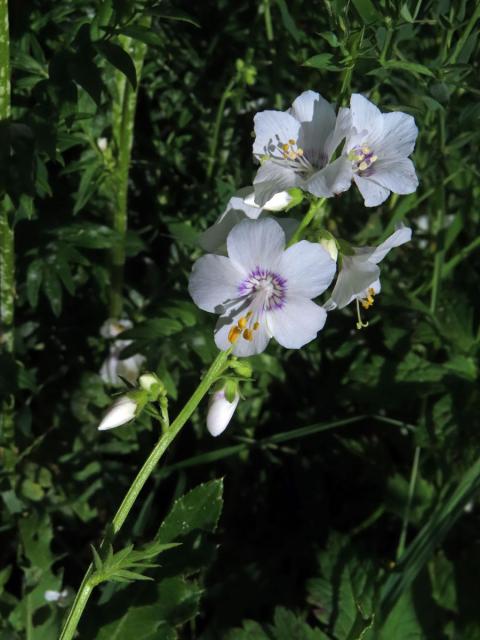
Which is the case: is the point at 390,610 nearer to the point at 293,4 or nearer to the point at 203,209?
the point at 203,209

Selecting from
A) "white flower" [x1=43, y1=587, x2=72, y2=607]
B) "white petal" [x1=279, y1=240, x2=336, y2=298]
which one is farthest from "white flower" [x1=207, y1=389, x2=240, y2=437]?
"white flower" [x1=43, y1=587, x2=72, y2=607]

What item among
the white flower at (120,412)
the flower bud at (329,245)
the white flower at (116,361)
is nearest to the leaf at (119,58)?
the flower bud at (329,245)

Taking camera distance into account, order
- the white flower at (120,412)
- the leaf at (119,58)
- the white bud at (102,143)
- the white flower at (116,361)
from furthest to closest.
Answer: the white flower at (116,361) → the white bud at (102,143) → the leaf at (119,58) → the white flower at (120,412)

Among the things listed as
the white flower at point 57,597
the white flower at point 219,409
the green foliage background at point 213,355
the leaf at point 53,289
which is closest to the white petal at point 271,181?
the white flower at point 219,409

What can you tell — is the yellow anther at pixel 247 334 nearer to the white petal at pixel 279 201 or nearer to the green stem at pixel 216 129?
the white petal at pixel 279 201

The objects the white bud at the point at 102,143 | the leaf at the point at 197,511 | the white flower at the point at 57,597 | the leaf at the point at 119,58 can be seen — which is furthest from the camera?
the white bud at the point at 102,143

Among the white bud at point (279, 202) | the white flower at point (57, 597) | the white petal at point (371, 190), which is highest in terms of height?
the white petal at point (371, 190)

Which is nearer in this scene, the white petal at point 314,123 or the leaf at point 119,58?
the white petal at point 314,123

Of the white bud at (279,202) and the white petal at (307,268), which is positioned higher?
the white bud at (279,202)

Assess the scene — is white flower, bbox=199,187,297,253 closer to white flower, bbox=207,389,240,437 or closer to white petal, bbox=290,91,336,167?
white petal, bbox=290,91,336,167
